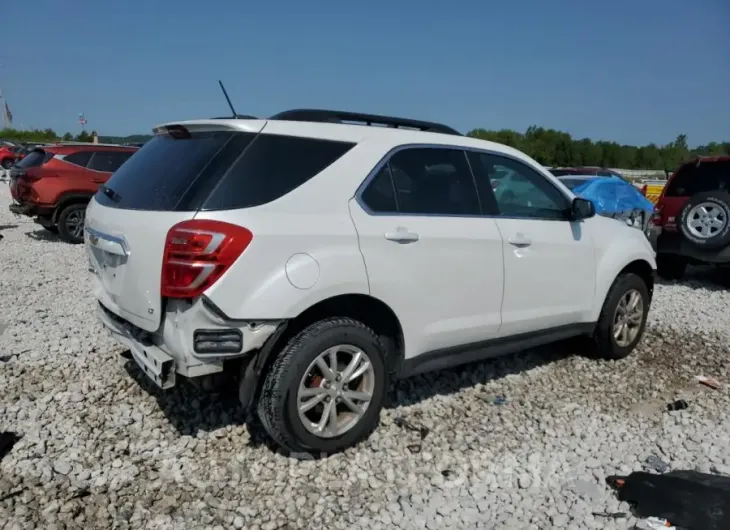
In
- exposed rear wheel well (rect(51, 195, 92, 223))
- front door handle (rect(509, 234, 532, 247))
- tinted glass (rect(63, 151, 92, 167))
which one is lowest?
exposed rear wheel well (rect(51, 195, 92, 223))

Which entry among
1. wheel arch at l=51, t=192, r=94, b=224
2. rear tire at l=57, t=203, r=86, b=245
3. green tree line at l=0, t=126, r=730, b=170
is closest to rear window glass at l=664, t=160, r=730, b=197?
wheel arch at l=51, t=192, r=94, b=224

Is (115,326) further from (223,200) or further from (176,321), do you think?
(223,200)

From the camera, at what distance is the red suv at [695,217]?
292 inches

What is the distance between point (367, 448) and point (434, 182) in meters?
1.71

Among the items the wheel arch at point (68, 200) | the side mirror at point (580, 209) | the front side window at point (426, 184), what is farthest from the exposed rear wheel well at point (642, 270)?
the wheel arch at point (68, 200)

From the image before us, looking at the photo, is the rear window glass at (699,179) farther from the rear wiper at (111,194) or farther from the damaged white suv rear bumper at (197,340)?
the rear wiper at (111,194)

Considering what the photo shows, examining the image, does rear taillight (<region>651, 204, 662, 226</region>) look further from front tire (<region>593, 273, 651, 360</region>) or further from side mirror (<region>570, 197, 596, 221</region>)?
side mirror (<region>570, 197, 596, 221</region>)

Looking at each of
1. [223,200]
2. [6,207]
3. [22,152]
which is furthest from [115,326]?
[22,152]

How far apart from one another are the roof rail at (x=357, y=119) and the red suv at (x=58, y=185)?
312 inches

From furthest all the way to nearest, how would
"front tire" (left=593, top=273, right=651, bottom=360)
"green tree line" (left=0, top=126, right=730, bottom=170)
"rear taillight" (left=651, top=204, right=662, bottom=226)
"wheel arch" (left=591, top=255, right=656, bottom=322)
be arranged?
"green tree line" (left=0, top=126, right=730, bottom=170)
"rear taillight" (left=651, top=204, right=662, bottom=226)
"front tire" (left=593, top=273, right=651, bottom=360)
"wheel arch" (left=591, top=255, right=656, bottom=322)

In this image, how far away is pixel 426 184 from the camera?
12.2 ft

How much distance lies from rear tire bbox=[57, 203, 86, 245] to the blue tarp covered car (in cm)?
890

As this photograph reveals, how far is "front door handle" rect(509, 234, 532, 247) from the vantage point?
4012 mm

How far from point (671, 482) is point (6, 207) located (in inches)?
703
